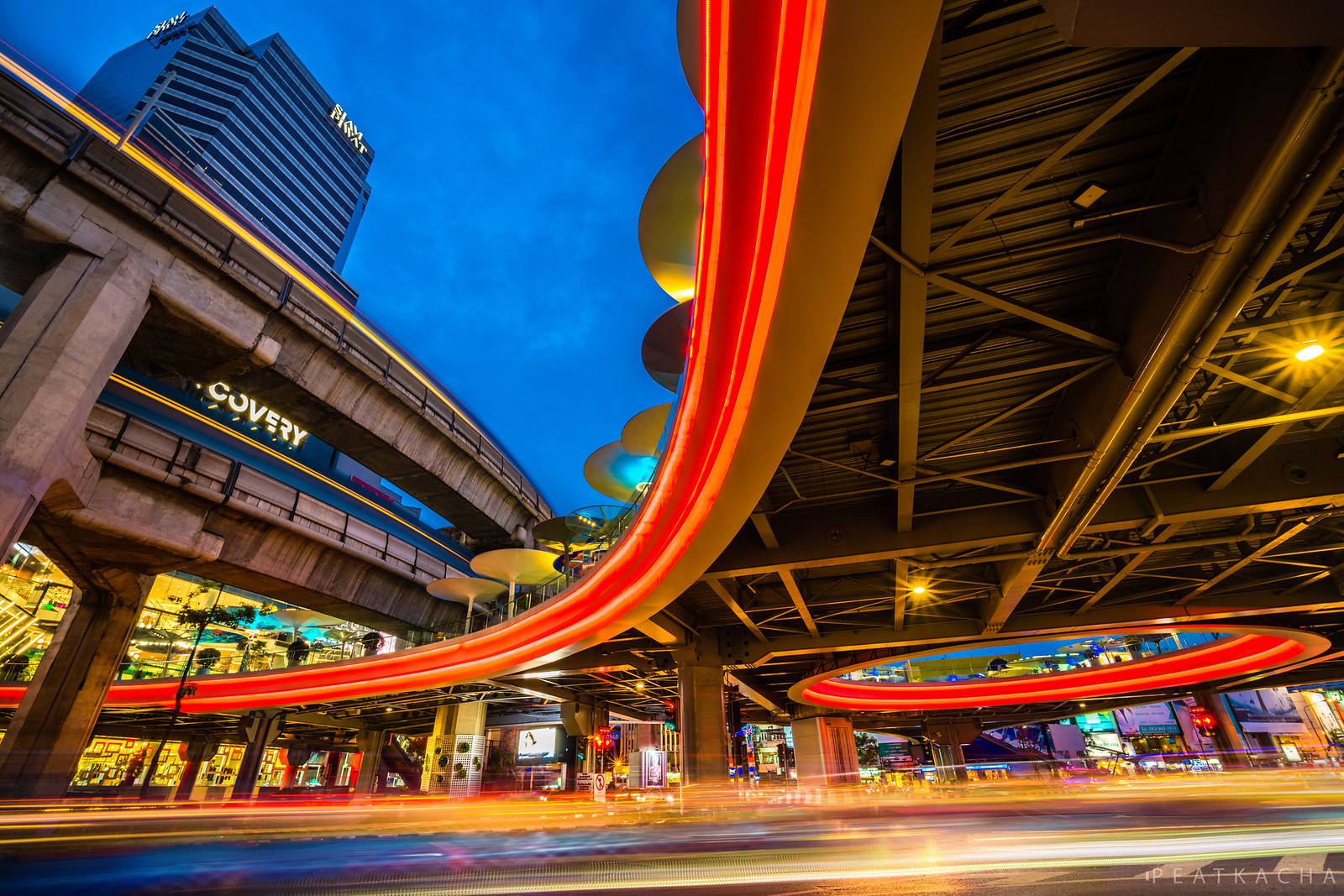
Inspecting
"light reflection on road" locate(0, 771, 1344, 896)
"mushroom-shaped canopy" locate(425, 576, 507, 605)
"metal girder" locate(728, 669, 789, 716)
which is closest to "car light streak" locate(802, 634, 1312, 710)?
"metal girder" locate(728, 669, 789, 716)

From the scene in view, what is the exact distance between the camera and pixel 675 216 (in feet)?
39.2

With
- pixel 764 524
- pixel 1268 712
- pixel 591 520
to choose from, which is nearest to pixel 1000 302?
pixel 764 524

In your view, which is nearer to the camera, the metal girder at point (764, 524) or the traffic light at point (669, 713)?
the metal girder at point (764, 524)

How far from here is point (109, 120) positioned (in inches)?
746

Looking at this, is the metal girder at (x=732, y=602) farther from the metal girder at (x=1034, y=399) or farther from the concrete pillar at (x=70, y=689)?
the concrete pillar at (x=70, y=689)

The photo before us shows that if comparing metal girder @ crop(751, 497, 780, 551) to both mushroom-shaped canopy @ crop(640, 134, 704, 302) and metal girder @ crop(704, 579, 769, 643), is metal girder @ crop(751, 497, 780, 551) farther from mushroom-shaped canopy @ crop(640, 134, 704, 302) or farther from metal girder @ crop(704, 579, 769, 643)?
mushroom-shaped canopy @ crop(640, 134, 704, 302)

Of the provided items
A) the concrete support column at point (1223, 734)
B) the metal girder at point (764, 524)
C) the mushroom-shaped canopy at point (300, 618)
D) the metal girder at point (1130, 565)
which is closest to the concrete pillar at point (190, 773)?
the mushroom-shaped canopy at point (300, 618)

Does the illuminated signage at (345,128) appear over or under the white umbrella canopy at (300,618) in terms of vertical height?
over

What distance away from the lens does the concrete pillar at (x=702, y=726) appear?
17422mm

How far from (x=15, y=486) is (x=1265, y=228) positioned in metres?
20.6

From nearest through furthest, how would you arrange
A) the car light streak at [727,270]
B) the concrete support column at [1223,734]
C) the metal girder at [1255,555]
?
the car light streak at [727,270], the metal girder at [1255,555], the concrete support column at [1223,734]

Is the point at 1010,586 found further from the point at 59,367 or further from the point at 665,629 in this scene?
the point at 59,367

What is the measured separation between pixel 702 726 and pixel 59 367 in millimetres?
19273

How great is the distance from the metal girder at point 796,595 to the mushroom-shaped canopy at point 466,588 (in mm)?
17024
